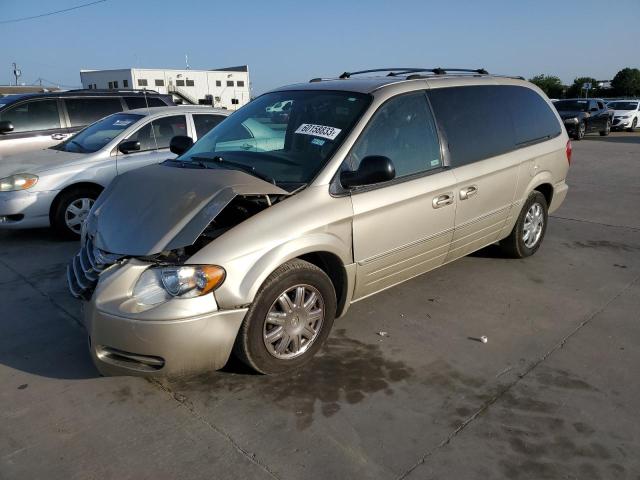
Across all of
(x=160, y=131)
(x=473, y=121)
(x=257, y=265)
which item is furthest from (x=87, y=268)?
(x=160, y=131)

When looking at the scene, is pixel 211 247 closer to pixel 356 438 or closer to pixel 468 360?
pixel 356 438

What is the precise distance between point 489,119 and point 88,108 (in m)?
6.75

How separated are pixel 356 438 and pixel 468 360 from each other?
44.7 inches

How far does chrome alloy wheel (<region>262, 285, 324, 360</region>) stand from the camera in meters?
3.12

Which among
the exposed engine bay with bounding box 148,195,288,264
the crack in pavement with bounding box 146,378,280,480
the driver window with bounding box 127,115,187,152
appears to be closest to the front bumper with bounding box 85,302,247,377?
the crack in pavement with bounding box 146,378,280,480

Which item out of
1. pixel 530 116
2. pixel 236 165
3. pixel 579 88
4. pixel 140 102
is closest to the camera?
pixel 236 165

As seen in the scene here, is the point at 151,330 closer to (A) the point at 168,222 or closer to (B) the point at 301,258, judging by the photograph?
(A) the point at 168,222

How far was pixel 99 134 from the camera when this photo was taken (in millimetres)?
6660

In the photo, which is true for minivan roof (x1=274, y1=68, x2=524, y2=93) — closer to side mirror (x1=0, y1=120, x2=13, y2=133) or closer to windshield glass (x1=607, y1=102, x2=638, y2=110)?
side mirror (x1=0, y1=120, x2=13, y2=133)

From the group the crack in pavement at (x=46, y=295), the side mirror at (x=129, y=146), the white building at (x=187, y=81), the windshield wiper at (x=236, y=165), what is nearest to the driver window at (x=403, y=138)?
the windshield wiper at (x=236, y=165)

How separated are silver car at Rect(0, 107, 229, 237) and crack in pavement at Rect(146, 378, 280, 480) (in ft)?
11.9

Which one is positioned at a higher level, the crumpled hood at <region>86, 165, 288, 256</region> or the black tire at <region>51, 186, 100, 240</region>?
the crumpled hood at <region>86, 165, 288, 256</region>

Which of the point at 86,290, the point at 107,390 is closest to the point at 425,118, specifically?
the point at 86,290

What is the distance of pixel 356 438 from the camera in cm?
268
